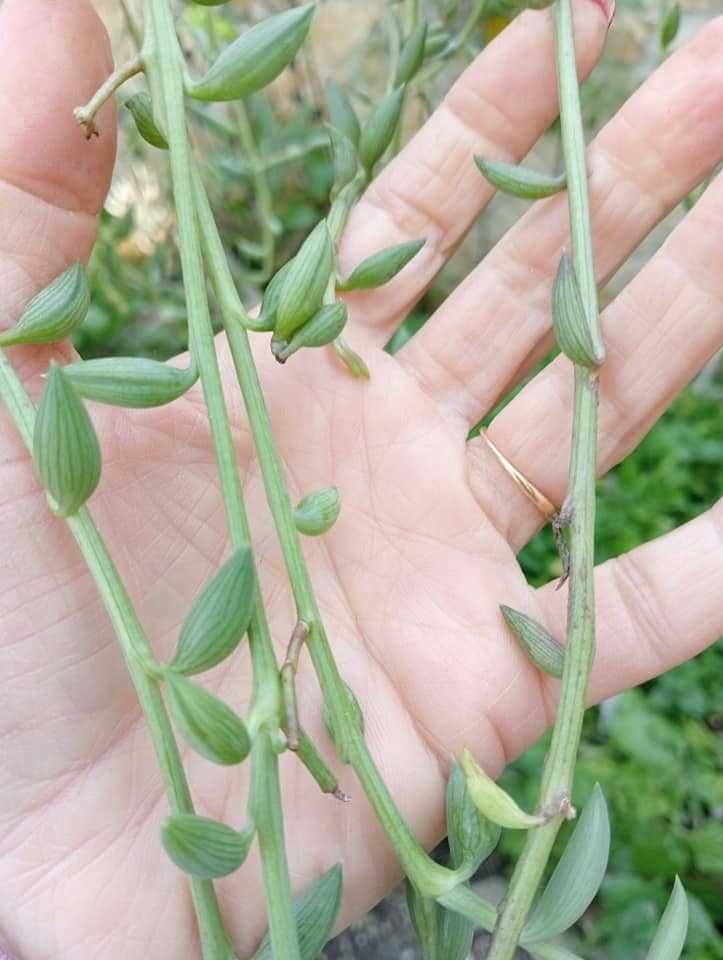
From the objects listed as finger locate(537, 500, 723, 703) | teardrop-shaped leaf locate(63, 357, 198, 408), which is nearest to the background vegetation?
finger locate(537, 500, 723, 703)

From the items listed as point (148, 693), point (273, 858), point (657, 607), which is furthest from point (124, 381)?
point (657, 607)

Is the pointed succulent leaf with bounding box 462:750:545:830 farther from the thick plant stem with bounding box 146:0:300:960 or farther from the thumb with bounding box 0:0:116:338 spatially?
the thumb with bounding box 0:0:116:338

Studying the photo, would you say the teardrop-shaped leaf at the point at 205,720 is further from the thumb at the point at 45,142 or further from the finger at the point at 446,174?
the finger at the point at 446,174

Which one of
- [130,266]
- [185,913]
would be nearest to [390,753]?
[185,913]

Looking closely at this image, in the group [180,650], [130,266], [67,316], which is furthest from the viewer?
[130,266]

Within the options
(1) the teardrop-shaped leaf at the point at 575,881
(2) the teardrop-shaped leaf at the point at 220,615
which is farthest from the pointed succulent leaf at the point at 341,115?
(1) the teardrop-shaped leaf at the point at 575,881

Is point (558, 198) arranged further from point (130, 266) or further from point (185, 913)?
point (130, 266)
